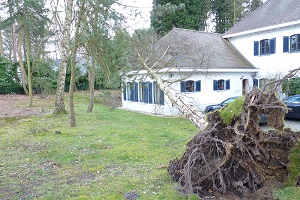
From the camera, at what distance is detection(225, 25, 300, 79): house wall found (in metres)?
19.0

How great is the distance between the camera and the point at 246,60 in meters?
22.7

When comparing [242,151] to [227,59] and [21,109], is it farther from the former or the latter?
[227,59]

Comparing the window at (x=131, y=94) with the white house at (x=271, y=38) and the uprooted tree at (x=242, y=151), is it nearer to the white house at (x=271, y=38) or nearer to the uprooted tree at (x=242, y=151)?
the white house at (x=271, y=38)

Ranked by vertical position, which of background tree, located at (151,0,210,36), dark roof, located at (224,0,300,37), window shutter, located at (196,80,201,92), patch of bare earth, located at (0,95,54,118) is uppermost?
background tree, located at (151,0,210,36)

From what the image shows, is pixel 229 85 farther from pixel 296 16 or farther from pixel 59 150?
pixel 59 150

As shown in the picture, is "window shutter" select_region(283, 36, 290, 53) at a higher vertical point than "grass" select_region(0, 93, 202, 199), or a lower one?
higher

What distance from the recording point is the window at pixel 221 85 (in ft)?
65.0

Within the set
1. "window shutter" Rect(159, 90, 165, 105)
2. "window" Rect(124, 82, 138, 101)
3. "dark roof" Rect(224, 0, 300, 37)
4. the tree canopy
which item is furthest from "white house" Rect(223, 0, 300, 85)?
"window" Rect(124, 82, 138, 101)

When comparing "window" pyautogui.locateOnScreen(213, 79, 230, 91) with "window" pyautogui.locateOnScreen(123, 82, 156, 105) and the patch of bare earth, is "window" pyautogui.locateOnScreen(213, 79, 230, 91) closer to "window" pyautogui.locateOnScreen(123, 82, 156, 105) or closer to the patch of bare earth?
"window" pyautogui.locateOnScreen(123, 82, 156, 105)

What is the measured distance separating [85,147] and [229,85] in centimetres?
1540

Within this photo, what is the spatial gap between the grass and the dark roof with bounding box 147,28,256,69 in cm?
874

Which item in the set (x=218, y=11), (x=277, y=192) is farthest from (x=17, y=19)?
(x=218, y=11)

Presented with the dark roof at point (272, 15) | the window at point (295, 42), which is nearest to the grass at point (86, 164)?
the window at point (295, 42)

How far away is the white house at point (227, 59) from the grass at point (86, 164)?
308 inches
